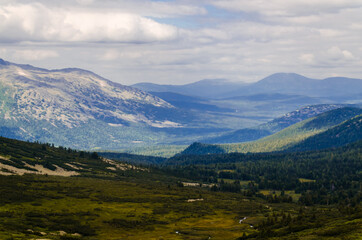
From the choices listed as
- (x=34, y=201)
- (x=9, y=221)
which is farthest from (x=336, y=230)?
(x=34, y=201)

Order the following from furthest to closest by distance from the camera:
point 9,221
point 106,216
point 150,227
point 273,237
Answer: point 106,216
point 150,227
point 9,221
point 273,237

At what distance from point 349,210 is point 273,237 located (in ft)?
216

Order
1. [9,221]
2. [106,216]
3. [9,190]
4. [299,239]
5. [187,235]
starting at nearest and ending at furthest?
1. [299,239]
2. [9,221]
3. [187,235]
4. [106,216]
5. [9,190]

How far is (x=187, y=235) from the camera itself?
481 feet

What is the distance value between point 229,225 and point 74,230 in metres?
54.6

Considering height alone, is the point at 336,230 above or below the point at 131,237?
above

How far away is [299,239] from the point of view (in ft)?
359

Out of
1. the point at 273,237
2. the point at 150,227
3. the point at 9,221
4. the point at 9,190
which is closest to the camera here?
the point at 273,237

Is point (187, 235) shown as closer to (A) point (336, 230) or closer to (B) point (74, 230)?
(B) point (74, 230)

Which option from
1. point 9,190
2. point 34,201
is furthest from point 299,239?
point 9,190

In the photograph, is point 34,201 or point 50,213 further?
point 34,201

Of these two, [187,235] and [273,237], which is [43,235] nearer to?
[187,235]

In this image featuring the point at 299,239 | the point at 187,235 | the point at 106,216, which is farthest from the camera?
the point at 106,216

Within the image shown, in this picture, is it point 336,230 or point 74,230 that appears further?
point 74,230
